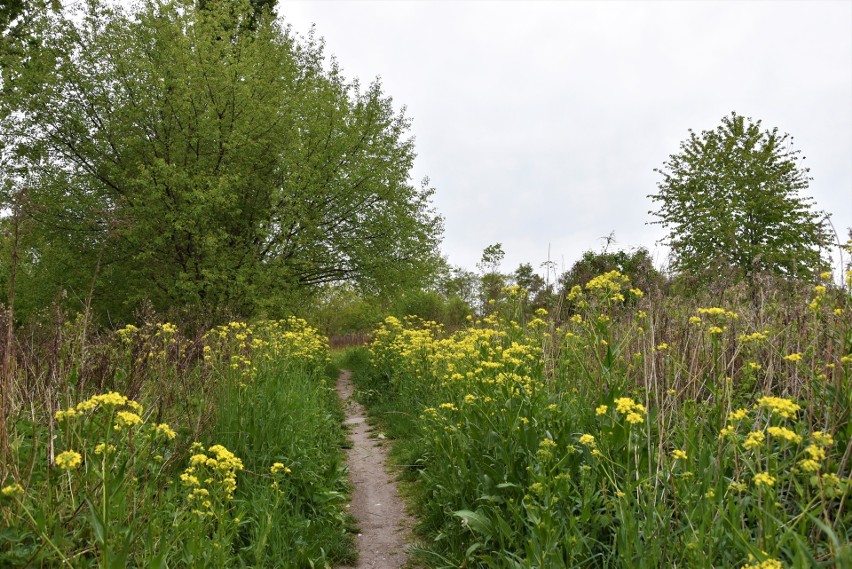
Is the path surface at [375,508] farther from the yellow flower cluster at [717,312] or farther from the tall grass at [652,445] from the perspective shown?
the yellow flower cluster at [717,312]

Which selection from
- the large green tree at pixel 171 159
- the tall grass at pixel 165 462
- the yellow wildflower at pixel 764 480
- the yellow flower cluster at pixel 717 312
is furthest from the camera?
the large green tree at pixel 171 159

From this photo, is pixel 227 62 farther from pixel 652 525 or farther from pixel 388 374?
pixel 652 525

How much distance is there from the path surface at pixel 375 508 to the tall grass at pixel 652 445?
0.26 metres

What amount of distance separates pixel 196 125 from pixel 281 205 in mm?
2718

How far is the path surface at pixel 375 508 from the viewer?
12.9ft

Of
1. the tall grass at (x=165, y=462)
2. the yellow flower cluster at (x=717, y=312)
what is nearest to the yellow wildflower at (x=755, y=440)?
the yellow flower cluster at (x=717, y=312)

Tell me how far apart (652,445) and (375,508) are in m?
2.85

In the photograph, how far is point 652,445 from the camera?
2.97 m

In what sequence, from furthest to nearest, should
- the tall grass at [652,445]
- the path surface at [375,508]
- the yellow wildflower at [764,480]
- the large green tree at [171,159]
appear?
1. the large green tree at [171,159]
2. the path surface at [375,508]
3. the tall grass at [652,445]
4. the yellow wildflower at [764,480]

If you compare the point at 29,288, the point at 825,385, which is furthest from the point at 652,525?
the point at 29,288

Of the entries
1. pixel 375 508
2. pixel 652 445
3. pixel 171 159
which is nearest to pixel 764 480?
pixel 652 445

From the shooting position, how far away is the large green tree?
37.9 feet

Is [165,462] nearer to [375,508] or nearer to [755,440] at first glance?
[375,508]

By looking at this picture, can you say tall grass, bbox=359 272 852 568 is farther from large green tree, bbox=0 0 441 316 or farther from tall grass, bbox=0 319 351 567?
large green tree, bbox=0 0 441 316
